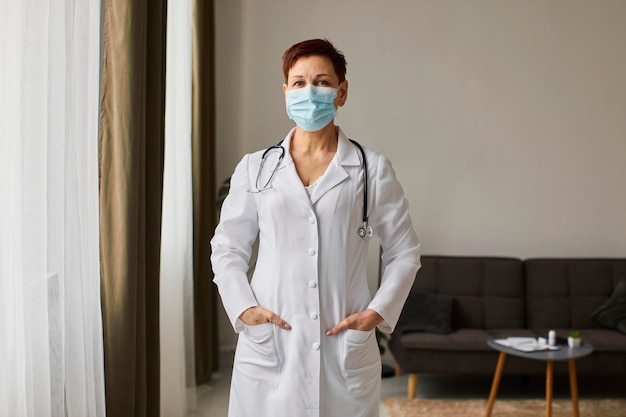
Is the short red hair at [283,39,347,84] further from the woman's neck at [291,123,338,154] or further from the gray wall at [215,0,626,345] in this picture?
the gray wall at [215,0,626,345]

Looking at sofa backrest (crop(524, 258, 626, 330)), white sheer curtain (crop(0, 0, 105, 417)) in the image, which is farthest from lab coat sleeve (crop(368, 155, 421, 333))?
sofa backrest (crop(524, 258, 626, 330))

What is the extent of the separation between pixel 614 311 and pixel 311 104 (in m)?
3.85

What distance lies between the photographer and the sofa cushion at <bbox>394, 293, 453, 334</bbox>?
494 cm

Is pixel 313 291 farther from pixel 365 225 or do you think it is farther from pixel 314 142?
pixel 314 142

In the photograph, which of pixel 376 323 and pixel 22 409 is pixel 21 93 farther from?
pixel 376 323

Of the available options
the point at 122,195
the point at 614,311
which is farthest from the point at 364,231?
the point at 614,311

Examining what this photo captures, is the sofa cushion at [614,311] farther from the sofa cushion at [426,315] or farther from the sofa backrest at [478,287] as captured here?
the sofa cushion at [426,315]

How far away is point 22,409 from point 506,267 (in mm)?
3698

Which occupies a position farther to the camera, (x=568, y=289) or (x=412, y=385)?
(x=568, y=289)

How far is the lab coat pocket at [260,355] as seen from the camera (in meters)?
1.95

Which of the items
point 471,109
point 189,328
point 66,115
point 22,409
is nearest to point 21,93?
point 66,115

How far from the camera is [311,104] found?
1.98 m

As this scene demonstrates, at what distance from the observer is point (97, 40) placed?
9.36ft

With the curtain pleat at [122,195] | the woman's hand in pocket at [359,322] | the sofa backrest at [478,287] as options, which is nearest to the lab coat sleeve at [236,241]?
the woman's hand in pocket at [359,322]
